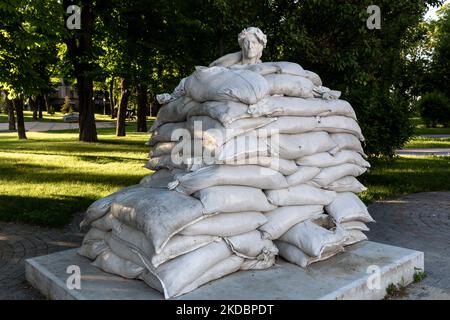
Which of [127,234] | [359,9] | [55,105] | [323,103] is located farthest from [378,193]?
[55,105]

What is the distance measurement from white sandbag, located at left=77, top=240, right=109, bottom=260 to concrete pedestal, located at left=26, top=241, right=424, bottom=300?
0.07 m

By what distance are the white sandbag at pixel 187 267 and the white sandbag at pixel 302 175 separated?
1.11m

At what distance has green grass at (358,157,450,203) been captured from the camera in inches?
416

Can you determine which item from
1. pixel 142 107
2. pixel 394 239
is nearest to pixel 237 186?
pixel 394 239

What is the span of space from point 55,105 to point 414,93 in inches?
2140

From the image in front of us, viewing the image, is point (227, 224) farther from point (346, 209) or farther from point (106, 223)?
point (346, 209)

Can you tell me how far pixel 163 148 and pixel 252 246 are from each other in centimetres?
167

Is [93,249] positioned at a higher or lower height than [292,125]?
lower

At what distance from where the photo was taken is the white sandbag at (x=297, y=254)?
4.56m

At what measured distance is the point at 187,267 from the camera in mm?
3896

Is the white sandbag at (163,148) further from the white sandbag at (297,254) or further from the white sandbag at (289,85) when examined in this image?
the white sandbag at (297,254)
